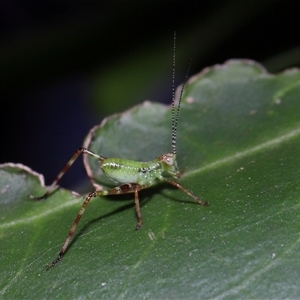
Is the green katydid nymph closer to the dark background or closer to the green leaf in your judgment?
the green leaf

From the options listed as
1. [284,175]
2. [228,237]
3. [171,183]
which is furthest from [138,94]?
[228,237]

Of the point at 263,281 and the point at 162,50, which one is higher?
the point at 162,50

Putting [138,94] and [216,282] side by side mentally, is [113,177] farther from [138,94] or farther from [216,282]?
[138,94]

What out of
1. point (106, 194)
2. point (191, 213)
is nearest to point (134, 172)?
point (106, 194)

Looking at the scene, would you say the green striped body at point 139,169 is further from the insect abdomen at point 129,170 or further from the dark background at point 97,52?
the dark background at point 97,52

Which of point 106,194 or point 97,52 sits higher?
point 97,52

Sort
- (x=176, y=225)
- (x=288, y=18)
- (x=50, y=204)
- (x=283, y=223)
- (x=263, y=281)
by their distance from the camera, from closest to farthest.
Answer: (x=263, y=281)
(x=283, y=223)
(x=176, y=225)
(x=50, y=204)
(x=288, y=18)

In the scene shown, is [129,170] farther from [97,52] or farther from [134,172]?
[97,52]

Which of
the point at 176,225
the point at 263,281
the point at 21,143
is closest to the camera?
the point at 263,281
